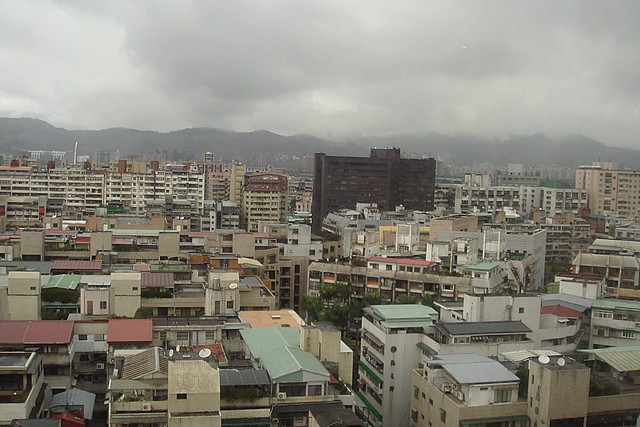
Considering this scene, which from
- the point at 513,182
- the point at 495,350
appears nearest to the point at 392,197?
the point at 513,182

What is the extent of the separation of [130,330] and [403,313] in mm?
4722

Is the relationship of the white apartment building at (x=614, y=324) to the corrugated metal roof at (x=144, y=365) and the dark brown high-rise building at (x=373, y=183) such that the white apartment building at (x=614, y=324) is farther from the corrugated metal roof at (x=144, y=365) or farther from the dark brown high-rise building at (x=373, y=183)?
the dark brown high-rise building at (x=373, y=183)

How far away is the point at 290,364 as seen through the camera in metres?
9.72

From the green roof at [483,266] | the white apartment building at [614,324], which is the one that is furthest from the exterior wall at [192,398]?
the green roof at [483,266]

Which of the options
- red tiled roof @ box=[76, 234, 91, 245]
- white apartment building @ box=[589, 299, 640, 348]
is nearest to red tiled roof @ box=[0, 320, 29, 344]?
red tiled roof @ box=[76, 234, 91, 245]

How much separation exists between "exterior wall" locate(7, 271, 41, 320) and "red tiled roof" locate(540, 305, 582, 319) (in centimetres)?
968

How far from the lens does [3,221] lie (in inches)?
1155

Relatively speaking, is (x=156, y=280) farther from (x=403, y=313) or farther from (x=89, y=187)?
(x=89, y=187)

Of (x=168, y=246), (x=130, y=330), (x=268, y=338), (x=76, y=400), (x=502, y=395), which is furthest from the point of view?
(x=168, y=246)

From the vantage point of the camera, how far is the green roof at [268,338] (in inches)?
423

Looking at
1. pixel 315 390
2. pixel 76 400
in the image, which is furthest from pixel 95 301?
pixel 315 390

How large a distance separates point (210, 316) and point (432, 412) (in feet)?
16.1

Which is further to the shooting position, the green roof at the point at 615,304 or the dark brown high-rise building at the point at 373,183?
the dark brown high-rise building at the point at 373,183

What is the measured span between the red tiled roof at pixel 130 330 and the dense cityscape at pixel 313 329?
46mm
